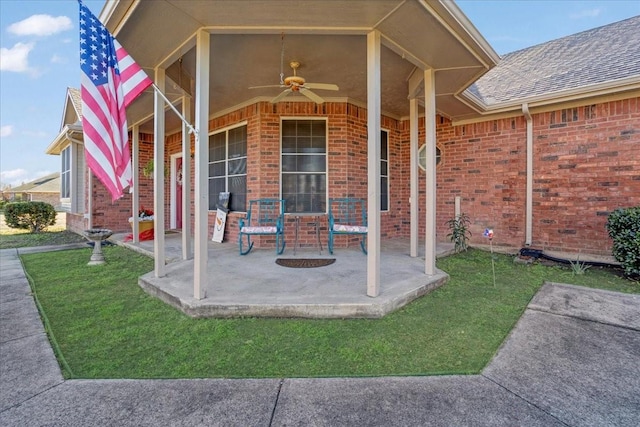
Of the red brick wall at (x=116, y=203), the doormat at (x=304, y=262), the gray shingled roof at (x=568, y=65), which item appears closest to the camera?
the doormat at (x=304, y=262)

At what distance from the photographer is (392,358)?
2193mm

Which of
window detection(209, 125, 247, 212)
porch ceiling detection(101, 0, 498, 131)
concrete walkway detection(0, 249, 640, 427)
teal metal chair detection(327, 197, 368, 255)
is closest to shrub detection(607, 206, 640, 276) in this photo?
concrete walkway detection(0, 249, 640, 427)

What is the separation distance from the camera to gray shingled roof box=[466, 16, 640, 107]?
5.14m

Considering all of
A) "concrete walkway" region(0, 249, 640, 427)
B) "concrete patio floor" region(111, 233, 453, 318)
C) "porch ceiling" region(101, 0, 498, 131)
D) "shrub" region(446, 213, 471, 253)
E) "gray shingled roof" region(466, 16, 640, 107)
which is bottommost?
"concrete walkway" region(0, 249, 640, 427)

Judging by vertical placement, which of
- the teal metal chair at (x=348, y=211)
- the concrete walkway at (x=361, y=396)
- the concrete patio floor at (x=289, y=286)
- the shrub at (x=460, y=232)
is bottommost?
the concrete walkway at (x=361, y=396)

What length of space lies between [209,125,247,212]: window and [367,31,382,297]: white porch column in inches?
144

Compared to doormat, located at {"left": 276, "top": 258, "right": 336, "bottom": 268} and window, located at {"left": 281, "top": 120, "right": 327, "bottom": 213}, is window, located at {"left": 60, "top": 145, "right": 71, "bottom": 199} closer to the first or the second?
window, located at {"left": 281, "top": 120, "right": 327, "bottom": 213}

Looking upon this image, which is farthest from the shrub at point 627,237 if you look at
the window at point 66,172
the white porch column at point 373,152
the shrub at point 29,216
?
the shrub at point 29,216

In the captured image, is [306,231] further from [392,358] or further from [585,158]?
[585,158]

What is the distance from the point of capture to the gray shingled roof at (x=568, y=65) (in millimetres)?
5137

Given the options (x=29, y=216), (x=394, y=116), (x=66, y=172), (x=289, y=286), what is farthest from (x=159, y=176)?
(x=29, y=216)

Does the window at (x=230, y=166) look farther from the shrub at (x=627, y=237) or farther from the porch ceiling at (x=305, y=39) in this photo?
the shrub at (x=627, y=237)

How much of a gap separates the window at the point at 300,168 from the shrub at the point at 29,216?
8.98 metres

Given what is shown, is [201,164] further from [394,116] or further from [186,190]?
[394,116]
